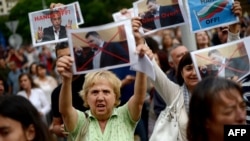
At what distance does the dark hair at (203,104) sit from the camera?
343 centimetres

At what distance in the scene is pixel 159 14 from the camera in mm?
5680

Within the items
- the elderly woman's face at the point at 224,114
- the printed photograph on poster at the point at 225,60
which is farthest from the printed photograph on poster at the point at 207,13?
the elderly woman's face at the point at 224,114

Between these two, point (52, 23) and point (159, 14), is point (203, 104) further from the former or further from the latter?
point (52, 23)

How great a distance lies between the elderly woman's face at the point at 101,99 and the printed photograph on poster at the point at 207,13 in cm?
78

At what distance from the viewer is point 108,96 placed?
16.9 feet

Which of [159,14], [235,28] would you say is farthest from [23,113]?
[159,14]

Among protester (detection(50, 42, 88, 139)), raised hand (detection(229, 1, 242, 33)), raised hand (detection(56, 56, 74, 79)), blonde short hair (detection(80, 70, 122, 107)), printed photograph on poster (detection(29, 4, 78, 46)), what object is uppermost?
printed photograph on poster (detection(29, 4, 78, 46))

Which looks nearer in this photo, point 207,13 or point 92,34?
point 92,34

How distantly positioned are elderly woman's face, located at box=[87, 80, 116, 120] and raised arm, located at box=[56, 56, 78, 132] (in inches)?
7.6

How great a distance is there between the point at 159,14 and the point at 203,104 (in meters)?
2.32

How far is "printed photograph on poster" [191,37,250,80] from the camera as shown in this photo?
468 cm

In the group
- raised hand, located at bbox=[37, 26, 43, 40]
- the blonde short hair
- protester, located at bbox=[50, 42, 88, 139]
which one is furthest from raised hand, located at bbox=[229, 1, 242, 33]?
raised hand, located at bbox=[37, 26, 43, 40]

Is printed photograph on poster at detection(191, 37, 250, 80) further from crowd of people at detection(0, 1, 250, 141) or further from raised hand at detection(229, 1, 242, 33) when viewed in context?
raised hand at detection(229, 1, 242, 33)

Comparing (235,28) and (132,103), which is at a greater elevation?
(235,28)
